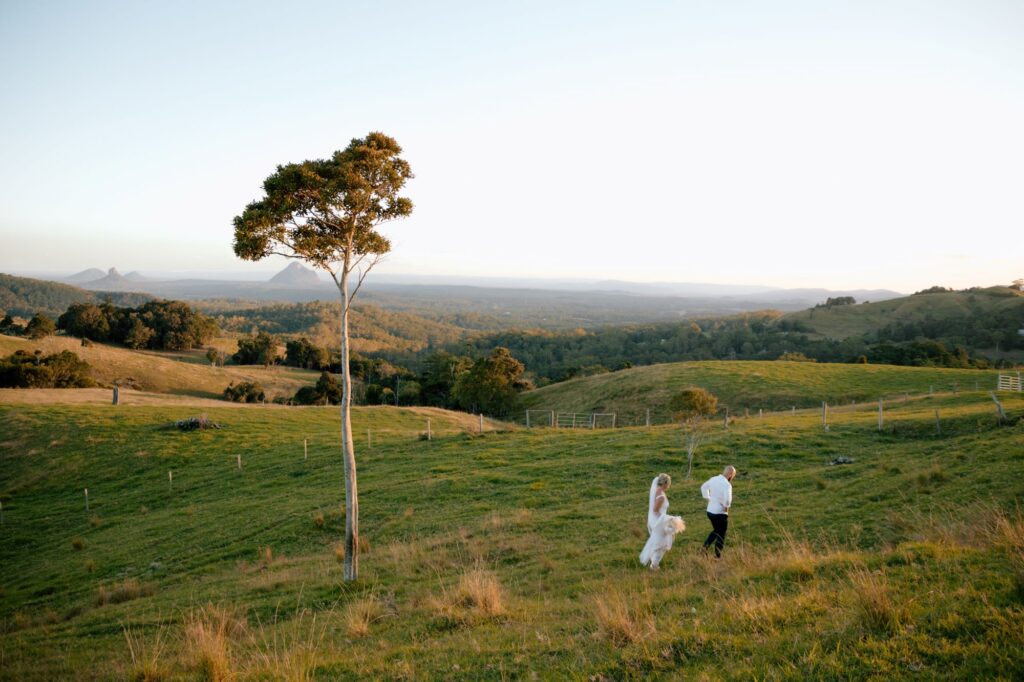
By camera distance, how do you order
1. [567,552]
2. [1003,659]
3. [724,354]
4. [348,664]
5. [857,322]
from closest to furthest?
[1003,659]
[348,664]
[567,552]
[724,354]
[857,322]

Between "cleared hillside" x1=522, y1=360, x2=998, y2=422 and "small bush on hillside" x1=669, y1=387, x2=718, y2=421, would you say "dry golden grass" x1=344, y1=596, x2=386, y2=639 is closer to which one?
"small bush on hillside" x1=669, y1=387, x2=718, y2=421

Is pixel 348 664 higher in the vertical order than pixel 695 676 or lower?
lower

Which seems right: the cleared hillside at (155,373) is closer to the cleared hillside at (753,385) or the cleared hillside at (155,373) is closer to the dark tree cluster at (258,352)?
the dark tree cluster at (258,352)

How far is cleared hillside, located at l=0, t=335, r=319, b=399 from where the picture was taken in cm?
6556

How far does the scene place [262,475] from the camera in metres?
27.7

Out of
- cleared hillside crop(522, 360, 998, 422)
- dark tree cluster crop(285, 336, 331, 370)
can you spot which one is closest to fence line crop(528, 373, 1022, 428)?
cleared hillside crop(522, 360, 998, 422)

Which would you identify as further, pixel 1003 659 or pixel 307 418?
pixel 307 418

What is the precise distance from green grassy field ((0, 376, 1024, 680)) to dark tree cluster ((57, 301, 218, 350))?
65.9m

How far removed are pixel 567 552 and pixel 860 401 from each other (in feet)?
150

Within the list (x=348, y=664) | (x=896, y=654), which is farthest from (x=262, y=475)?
(x=896, y=654)

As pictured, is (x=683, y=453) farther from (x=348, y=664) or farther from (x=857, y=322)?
(x=857, y=322)

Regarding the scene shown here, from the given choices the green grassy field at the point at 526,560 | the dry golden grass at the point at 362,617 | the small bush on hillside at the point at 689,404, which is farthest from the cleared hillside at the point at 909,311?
the dry golden grass at the point at 362,617

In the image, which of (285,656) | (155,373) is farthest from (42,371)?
(285,656)

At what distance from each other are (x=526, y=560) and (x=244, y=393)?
202ft
